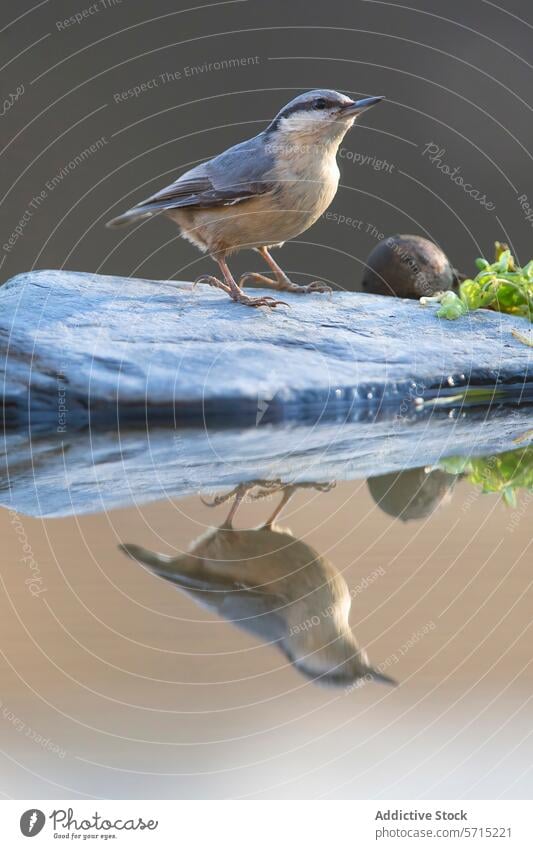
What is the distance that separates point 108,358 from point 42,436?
0.47m

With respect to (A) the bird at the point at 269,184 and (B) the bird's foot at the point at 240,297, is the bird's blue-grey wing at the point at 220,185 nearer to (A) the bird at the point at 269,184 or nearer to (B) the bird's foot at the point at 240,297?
(A) the bird at the point at 269,184

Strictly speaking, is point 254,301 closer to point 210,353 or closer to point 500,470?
point 210,353

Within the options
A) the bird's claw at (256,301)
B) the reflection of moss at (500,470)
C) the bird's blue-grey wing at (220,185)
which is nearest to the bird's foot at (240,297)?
the bird's claw at (256,301)

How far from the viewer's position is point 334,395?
4.32 metres

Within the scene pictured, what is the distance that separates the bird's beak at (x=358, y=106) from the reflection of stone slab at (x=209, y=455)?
1.18 metres

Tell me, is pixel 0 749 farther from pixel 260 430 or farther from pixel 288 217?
pixel 288 217

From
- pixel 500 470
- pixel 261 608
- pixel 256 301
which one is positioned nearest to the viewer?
pixel 261 608

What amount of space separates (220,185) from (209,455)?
58.8 inches

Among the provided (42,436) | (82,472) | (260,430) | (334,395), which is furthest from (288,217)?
(82,472)

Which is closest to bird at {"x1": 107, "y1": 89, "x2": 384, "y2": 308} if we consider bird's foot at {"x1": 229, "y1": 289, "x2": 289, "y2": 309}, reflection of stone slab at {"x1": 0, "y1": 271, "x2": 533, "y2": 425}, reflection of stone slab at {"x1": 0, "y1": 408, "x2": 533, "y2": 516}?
bird's foot at {"x1": 229, "y1": 289, "x2": 289, "y2": 309}

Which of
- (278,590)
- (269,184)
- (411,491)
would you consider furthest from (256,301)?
(278,590)

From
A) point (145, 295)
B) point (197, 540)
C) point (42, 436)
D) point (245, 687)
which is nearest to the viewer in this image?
point (245, 687)

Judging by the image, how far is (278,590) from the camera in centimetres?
202

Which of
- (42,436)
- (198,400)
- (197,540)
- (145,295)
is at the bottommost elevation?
(197,540)
